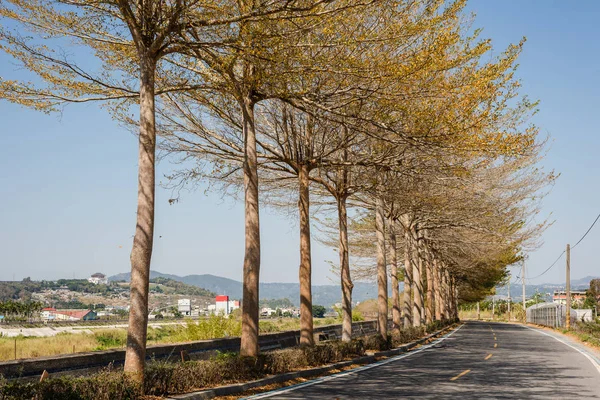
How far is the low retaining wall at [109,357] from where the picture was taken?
1112 centimetres

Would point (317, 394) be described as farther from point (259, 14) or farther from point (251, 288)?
point (259, 14)

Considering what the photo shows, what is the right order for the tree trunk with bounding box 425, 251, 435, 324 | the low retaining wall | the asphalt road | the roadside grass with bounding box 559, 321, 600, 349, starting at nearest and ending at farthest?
the low retaining wall → the asphalt road → the roadside grass with bounding box 559, 321, 600, 349 → the tree trunk with bounding box 425, 251, 435, 324

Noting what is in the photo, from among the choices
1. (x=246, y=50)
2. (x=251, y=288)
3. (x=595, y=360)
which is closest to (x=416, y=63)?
(x=246, y=50)

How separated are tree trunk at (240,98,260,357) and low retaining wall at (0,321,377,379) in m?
1.71

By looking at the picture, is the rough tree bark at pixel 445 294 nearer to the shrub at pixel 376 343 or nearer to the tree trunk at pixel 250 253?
the shrub at pixel 376 343

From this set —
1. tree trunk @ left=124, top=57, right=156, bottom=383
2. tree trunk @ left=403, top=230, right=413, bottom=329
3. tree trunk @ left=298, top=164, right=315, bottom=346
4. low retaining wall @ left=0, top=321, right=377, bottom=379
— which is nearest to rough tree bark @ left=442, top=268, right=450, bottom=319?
tree trunk @ left=403, top=230, right=413, bottom=329

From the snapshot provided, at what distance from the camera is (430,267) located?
1891 inches

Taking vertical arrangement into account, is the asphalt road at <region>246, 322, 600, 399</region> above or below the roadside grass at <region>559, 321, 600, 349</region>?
above

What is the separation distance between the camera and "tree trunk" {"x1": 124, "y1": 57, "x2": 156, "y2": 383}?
1038 cm

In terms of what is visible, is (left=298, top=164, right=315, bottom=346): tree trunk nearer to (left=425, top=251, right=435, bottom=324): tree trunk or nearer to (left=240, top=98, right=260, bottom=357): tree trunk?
(left=240, top=98, right=260, bottom=357): tree trunk

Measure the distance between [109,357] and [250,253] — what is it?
11.8 ft

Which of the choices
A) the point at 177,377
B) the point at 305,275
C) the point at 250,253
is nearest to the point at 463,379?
the point at 305,275

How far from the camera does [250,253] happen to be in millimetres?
14625

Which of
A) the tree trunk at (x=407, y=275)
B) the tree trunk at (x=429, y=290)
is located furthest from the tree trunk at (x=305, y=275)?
the tree trunk at (x=429, y=290)
